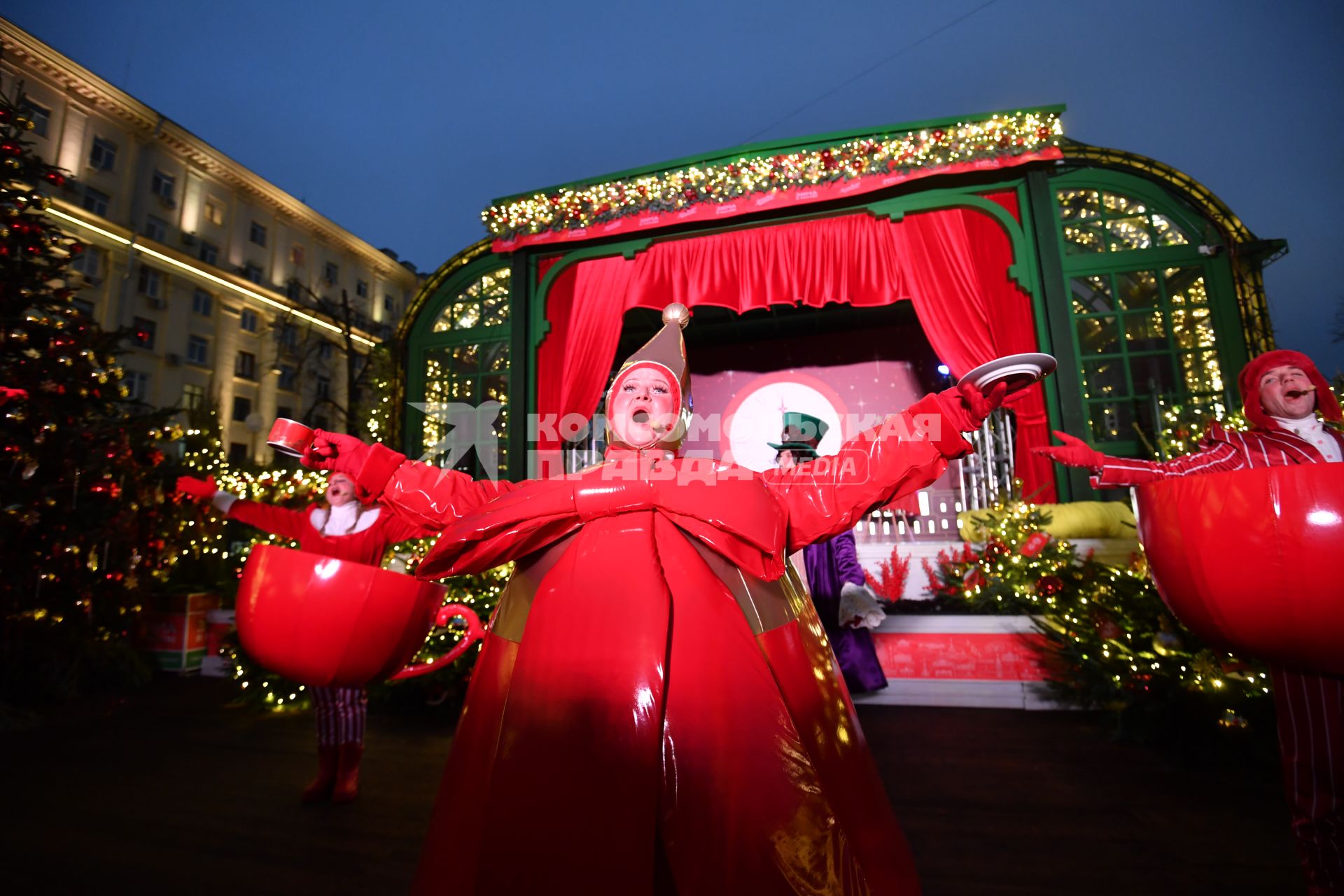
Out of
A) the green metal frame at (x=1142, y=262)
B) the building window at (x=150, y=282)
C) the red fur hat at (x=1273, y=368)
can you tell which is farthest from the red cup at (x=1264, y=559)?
the building window at (x=150, y=282)

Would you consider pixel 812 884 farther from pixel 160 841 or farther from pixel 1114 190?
pixel 1114 190

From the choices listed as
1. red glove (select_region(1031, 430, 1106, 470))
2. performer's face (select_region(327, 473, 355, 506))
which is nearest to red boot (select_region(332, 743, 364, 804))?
performer's face (select_region(327, 473, 355, 506))

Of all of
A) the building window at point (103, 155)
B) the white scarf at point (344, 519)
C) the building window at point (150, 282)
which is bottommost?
the white scarf at point (344, 519)

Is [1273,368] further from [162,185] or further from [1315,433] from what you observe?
[162,185]

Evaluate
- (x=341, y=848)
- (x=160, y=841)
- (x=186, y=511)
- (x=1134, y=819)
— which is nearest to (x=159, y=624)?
(x=186, y=511)

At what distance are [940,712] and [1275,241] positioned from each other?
4.71 m

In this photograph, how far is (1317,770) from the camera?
1.48m

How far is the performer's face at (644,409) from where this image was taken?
1.34m

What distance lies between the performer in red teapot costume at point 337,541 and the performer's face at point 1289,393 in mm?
2677

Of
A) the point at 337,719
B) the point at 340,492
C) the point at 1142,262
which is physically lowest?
the point at 337,719

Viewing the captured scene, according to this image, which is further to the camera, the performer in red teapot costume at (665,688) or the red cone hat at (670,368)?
the red cone hat at (670,368)

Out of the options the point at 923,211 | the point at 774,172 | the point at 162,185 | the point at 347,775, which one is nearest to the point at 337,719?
the point at 347,775

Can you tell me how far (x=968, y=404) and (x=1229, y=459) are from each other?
3.56 ft

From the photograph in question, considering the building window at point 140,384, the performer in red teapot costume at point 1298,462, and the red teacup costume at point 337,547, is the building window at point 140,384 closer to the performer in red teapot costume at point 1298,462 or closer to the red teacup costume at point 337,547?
the red teacup costume at point 337,547
